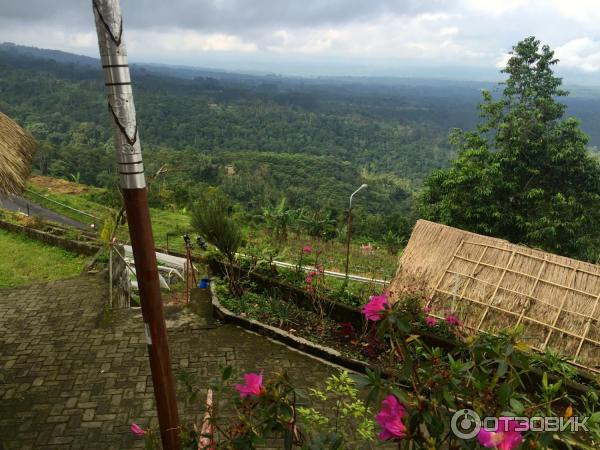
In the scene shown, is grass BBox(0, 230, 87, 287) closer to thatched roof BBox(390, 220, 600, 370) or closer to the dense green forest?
thatched roof BBox(390, 220, 600, 370)

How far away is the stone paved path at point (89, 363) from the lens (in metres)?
3.88

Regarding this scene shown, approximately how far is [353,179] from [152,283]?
207 ft

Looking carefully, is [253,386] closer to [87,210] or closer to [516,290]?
[516,290]

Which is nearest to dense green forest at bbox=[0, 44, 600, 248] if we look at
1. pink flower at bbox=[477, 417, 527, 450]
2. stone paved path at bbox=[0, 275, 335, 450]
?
stone paved path at bbox=[0, 275, 335, 450]

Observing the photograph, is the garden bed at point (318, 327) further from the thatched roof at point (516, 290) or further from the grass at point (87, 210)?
the grass at point (87, 210)

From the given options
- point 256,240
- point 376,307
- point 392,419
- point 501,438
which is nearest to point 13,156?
point 376,307

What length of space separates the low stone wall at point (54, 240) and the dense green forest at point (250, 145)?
12.1m

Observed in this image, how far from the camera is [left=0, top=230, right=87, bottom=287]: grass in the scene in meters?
8.05

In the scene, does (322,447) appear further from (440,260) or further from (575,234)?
(575,234)

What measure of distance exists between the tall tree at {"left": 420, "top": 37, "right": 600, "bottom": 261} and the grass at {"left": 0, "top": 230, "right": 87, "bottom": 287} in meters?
10.8

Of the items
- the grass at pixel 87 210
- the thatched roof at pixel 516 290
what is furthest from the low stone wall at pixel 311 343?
the grass at pixel 87 210

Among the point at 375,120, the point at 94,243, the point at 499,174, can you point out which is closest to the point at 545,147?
the point at 499,174

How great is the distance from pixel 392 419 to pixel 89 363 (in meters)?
4.39

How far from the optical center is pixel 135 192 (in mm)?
2080
